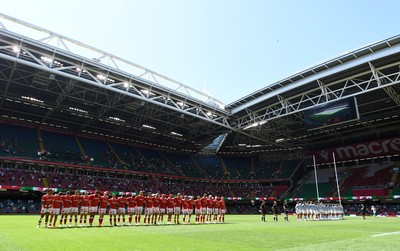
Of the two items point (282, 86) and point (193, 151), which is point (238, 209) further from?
point (282, 86)

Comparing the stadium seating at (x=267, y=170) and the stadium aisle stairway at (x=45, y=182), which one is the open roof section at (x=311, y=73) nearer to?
A: the stadium seating at (x=267, y=170)

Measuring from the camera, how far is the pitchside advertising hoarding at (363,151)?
5097cm

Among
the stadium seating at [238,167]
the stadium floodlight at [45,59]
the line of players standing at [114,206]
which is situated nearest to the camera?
the line of players standing at [114,206]

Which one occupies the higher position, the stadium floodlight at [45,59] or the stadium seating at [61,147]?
the stadium floodlight at [45,59]

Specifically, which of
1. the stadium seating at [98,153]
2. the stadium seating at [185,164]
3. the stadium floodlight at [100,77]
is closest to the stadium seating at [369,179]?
the stadium seating at [185,164]

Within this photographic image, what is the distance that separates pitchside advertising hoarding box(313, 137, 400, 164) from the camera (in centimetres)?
5097

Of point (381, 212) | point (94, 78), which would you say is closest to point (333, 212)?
point (381, 212)

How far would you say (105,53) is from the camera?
31.7m

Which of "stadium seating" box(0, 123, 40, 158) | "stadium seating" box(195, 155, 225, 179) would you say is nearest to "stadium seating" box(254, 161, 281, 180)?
"stadium seating" box(195, 155, 225, 179)

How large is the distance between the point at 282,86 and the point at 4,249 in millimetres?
33491

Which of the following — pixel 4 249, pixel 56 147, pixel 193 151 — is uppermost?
pixel 193 151

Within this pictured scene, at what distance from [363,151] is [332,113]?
26.8 metres

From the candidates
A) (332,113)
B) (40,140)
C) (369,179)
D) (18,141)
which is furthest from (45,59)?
(369,179)

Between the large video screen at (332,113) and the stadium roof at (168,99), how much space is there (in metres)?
0.82
